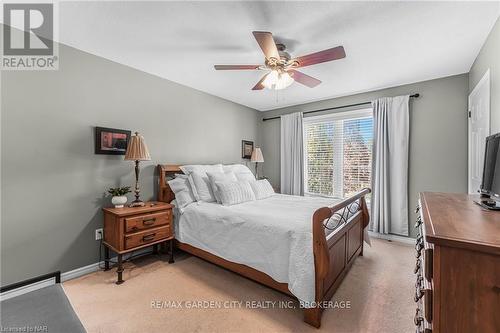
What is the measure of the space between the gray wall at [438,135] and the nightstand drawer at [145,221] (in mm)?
3560

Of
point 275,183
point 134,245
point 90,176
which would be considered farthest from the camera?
point 275,183

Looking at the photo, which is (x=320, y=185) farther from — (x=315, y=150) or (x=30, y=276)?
(x=30, y=276)

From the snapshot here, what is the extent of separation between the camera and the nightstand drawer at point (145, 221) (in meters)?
2.31

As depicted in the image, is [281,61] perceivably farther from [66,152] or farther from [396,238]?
[396,238]

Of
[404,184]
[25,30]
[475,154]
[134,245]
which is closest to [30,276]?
[134,245]

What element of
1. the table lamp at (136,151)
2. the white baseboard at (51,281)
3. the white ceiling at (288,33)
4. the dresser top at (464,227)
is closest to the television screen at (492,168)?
the dresser top at (464,227)

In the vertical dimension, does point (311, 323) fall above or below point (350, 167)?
below

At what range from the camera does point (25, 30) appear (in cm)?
208

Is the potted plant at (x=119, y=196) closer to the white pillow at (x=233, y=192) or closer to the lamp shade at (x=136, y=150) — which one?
the lamp shade at (x=136, y=150)

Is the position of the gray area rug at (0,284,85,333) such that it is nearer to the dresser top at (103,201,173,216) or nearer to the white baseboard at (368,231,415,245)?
the dresser top at (103,201,173,216)

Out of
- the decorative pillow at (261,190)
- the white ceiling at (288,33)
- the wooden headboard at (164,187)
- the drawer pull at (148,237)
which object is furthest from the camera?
the decorative pillow at (261,190)

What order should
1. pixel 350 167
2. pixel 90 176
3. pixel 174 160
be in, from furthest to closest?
pixel 350 167 → pixel 174 160 → pixel 90 176

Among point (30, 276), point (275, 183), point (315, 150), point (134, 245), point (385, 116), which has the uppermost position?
point (385, 116)

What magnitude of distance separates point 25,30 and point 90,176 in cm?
150
